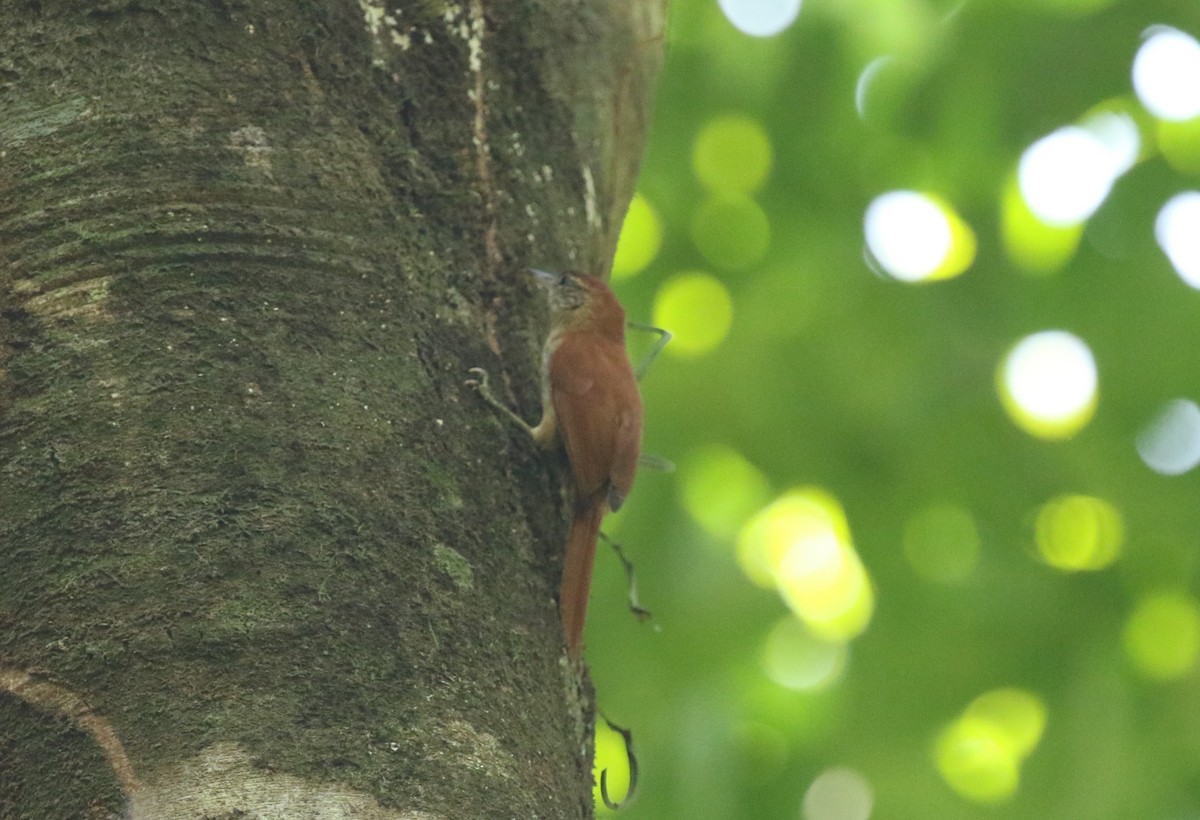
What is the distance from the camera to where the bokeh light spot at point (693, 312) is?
4637 millimetres

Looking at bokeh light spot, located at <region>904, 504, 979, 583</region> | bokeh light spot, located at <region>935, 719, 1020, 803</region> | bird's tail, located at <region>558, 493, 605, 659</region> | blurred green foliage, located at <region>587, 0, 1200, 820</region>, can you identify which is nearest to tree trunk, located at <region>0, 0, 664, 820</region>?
bird's tail, located at <region>558, 493, 605, 659</region>

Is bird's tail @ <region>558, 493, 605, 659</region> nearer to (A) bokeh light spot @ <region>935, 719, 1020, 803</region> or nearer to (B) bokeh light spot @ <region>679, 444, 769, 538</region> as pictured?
(B) bokeh light spot @ <region>679, 444, 769, 538</region>

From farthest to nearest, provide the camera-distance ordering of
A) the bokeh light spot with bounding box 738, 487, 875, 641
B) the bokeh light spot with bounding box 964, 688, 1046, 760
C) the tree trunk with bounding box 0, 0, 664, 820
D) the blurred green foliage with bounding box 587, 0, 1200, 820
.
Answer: the bokeh light spot with bounding box 738, 487, 875, 641
the bokeh light spot with bounding box 964, 688, 1046, 760
the blurred green foliage with bounding box 587, 0, 1200, 820
the tree trunk with bounding box 0, 0, 664, 820

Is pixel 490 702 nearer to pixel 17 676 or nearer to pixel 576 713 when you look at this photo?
pixel 576 713

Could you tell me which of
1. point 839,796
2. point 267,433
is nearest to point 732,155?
point 839,796

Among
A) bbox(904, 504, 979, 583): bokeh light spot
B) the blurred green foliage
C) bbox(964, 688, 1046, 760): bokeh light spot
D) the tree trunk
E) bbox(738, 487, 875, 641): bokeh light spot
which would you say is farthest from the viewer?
bbox(738, 487, 875, 641): bokeh light spot

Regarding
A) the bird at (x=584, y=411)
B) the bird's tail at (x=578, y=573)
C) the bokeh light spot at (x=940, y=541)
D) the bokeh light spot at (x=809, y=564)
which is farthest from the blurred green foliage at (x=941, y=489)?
the bird's tail at (x=578, y=573)

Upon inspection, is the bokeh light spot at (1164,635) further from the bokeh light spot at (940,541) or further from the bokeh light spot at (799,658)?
the bokeh light spot at (799,658)

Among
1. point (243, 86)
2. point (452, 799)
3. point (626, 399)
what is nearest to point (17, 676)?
point (452, 799)

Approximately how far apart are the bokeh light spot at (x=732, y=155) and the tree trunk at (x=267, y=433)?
109 inches

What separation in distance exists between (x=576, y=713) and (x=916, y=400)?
104 inches

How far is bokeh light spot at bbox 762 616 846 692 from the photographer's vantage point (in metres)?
4.62

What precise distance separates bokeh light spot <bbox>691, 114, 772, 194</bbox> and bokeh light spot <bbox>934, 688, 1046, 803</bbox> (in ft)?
6.75

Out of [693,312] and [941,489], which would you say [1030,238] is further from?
[693,312]
